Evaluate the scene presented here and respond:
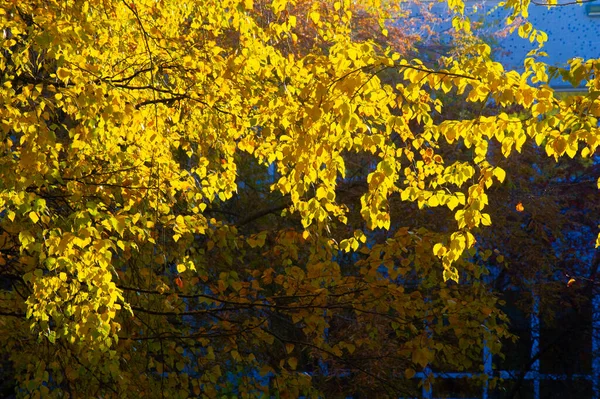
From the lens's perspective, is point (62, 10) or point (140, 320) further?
point (140, 320)

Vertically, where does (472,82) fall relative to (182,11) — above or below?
below

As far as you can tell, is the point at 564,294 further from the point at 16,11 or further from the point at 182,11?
the point at 16,11

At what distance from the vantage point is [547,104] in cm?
423

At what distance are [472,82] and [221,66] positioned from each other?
207 cm

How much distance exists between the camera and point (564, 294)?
12141 mm

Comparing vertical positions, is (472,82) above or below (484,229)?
below

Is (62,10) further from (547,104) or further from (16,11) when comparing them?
(547,104)

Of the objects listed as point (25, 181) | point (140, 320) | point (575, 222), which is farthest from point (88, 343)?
point (575, 222)

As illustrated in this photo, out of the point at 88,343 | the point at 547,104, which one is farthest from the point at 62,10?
the point at 547,104

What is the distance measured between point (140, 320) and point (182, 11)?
7.80 feet

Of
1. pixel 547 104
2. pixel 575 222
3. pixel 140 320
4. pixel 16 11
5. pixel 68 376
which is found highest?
pixel 575 222

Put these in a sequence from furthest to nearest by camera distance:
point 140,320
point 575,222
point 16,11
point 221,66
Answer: point 575,222, point 140,320, point 221,66, point 16,11

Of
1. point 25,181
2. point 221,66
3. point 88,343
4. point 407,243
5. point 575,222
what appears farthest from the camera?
point 575,222

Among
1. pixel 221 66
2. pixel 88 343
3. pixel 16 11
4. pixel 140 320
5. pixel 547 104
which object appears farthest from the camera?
pixel 140 320
